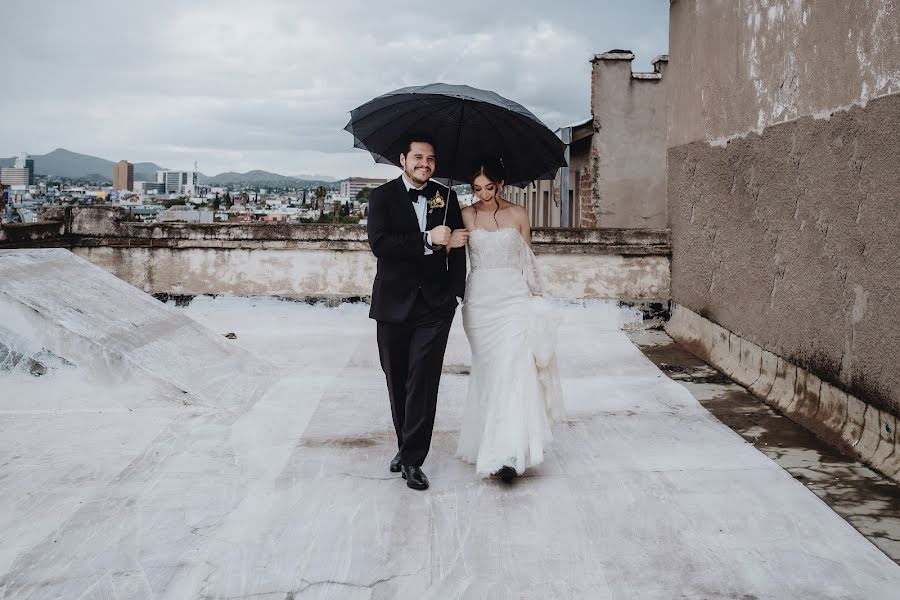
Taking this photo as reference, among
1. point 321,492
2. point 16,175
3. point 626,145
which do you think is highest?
point 16,175

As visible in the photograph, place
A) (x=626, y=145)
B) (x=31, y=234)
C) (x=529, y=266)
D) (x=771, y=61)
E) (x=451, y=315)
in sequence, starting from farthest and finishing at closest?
(x=626, y=145) < (x=31, y=234) < (x=771, y=61) < (x=529, y=266) < (x=451, y=315)

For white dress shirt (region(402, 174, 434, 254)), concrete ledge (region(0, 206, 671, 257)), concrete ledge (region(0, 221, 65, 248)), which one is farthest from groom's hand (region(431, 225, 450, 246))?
concrete ledge (region(0, 221, 65, 248))

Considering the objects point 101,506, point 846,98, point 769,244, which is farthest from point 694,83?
point 101,506

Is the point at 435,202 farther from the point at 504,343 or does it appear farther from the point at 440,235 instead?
the point at 504,343

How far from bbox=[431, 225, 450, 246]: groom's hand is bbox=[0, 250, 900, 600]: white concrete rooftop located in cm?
124

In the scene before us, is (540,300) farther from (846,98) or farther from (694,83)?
(694,83)

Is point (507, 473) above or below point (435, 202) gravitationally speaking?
below

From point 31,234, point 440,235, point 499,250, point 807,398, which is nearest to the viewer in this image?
point 440,235

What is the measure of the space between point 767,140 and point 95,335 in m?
5.03

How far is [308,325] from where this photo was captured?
8.83 metres

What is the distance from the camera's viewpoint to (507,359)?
4.12 metres

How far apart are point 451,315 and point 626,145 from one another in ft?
40.0

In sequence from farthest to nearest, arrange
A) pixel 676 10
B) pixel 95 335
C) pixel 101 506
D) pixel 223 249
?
pixel 223 249, pixel 676 10, pixel 95 335, pixel 101 506

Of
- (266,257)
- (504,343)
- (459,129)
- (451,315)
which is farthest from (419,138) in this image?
(266,257)
